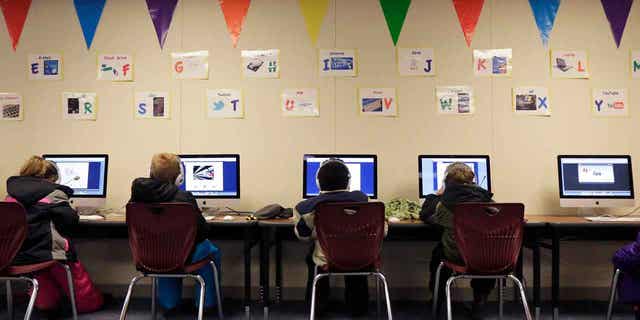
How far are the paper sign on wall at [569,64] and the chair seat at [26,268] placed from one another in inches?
139

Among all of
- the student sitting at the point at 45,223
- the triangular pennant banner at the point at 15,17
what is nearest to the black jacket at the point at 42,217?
the student sitting at the point at 45,223

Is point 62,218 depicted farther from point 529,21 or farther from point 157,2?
point 529,21

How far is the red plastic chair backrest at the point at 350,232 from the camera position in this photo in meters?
2.42

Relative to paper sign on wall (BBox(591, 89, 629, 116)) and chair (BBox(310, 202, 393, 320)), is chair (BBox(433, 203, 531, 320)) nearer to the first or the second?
chair (BBox(310, 202, 393, 320))

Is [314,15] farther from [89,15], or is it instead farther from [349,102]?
[89,15]

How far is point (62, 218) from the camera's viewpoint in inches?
108

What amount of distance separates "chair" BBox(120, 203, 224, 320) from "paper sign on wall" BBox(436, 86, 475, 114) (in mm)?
2036

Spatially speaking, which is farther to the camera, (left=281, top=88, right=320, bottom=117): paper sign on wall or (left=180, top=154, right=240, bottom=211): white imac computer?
(left=281, top=88, right=320, bottom=117): paper sign on wall

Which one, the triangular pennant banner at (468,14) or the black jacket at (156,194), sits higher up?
the triangular pennant banner at (468,14)

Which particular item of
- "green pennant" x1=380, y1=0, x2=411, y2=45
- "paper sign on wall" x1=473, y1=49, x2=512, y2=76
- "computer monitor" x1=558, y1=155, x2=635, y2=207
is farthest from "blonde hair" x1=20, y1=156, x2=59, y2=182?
"computer monitor" x1=558, y1=155, x2=635, y2=207

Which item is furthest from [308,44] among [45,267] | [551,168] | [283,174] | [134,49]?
[45,267]

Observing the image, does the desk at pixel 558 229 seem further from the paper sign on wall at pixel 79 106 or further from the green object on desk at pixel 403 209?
the paper sign on wall at pixel 79 106

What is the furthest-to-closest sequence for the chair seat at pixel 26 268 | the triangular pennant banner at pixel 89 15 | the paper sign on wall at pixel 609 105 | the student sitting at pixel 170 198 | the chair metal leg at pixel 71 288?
the triangular pennant banner at pixel 89 15 < the paper sign on wall at pixel 609 105 < the chair metal leg at pixel 71 288 < the student sitting at pixel 170 198 < the chair seat at pixel 26 268

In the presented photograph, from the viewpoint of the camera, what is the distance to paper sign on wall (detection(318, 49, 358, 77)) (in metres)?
3.65
